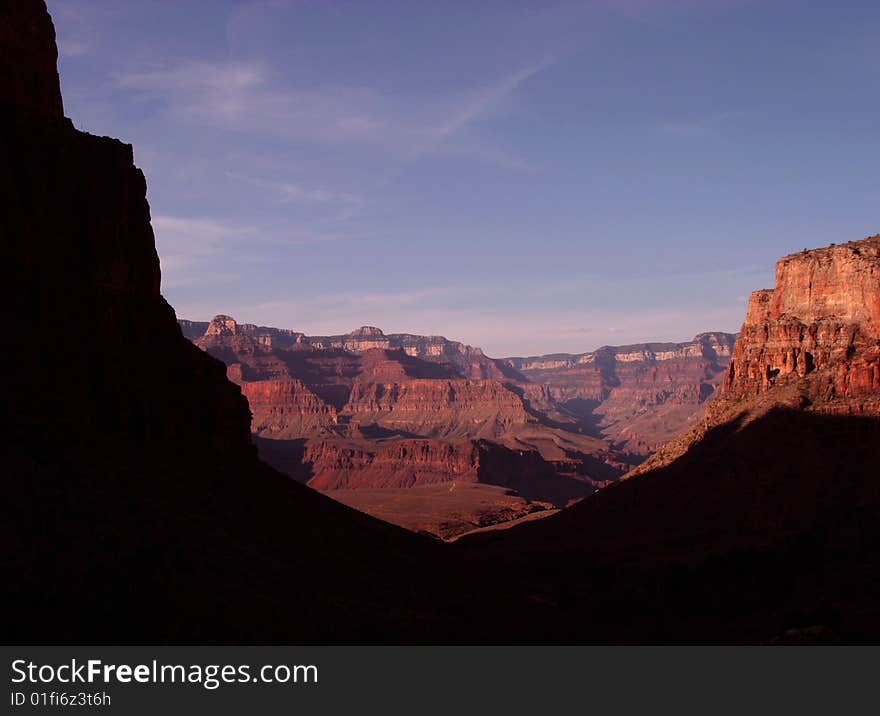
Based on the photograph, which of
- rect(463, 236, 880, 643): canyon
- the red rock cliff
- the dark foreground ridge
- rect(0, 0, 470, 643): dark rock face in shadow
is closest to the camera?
rect(0, 0, 470, 643): dark rock face in shadow

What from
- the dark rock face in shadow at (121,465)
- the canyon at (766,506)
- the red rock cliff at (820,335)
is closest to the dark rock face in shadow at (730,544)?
the canyon at (766,506)

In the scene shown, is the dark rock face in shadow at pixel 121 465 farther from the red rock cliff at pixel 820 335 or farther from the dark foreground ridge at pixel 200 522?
the red rock cliff at pixel 820 335

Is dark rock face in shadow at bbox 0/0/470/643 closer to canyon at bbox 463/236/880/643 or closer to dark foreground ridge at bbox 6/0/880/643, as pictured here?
dark foreground ridge at bbox 6/0/880/643

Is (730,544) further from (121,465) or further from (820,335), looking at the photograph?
(121,465)

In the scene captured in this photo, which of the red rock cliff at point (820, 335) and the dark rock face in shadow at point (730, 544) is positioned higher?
the red rock cliff at point (820, 335)

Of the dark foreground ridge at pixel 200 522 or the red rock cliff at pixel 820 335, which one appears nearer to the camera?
the dark foreground ridge at pixel 200 522

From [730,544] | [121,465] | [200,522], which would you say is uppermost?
[121,465]

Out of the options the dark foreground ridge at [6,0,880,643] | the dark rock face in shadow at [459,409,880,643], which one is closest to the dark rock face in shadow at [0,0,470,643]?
the dark foreground ridge at [6,0,880,643]

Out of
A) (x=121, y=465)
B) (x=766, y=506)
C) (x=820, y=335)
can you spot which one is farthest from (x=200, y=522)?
(x=820, y=335)

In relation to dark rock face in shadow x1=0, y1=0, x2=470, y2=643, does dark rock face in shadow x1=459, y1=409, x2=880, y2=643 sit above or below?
below

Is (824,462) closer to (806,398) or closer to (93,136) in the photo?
(806,398)

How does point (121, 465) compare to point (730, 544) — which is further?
point (730, 544)

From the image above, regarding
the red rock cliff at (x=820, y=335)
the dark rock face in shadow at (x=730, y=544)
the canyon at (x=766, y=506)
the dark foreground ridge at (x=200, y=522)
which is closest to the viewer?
the dark foreground ridge at (x=200, y=522)

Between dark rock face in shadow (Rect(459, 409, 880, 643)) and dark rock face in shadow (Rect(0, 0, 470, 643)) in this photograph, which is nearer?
dark rock face in shadow (Rect(0, 0, 470, 643))
